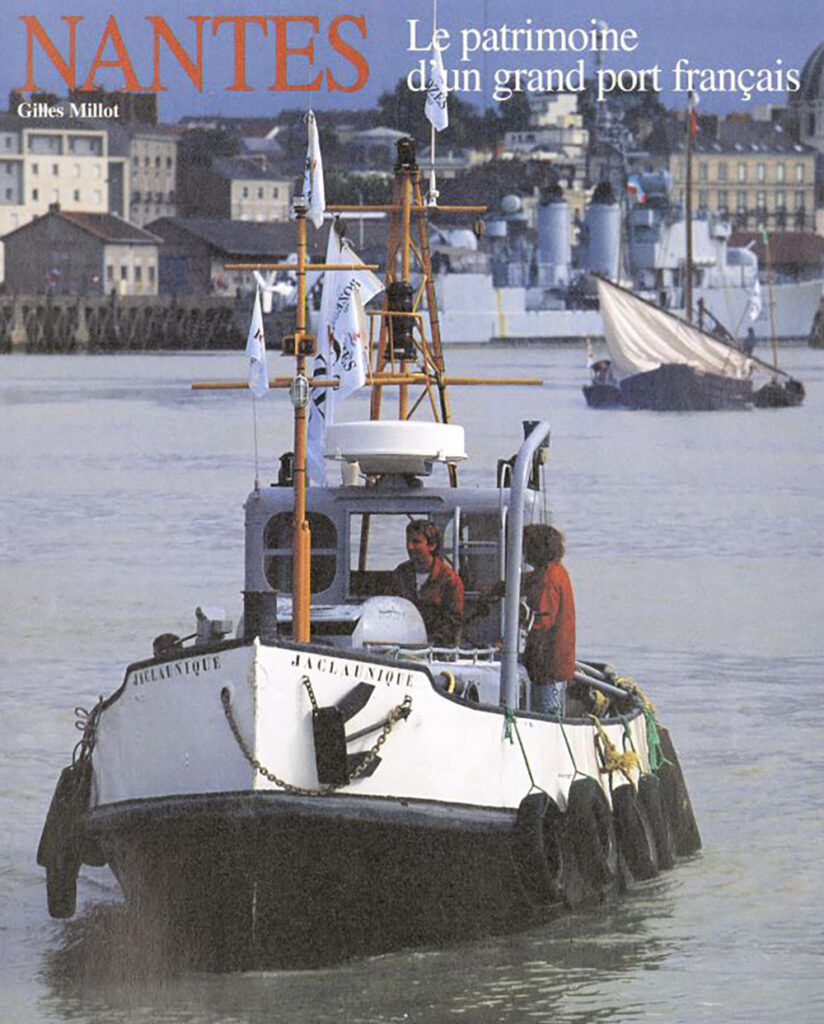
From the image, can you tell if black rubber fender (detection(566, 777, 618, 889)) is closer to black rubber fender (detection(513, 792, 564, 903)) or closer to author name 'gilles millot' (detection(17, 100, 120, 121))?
black rubber fender (detection(513, 792, 564, 903))

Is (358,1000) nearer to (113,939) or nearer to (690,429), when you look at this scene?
(113,939)

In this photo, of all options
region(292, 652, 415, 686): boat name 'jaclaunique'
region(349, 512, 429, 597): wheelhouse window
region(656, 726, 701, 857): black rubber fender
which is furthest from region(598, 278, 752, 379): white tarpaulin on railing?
region(292, 652, 415, 686): boat name 'jaclaunique'

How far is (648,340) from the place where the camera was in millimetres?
108312

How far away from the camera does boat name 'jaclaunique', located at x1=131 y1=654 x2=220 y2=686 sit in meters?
14.1

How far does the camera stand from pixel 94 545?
4528 centimetres

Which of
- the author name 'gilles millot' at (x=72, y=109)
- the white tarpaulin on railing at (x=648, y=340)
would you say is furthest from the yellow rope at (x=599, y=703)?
the white tarpaulin on railing at (x=648, y=340)

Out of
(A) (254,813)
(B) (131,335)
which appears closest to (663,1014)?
(A) (254,813)

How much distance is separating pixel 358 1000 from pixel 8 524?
3589 cm

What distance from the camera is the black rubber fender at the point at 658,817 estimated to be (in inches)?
688

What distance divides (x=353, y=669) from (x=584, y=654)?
55.7 feet

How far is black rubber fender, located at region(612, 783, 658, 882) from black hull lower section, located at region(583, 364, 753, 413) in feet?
293

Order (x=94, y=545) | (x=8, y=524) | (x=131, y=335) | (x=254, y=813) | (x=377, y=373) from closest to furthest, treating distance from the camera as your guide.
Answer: (x=254, y=813)
(x=377, y=373)
(x=94, y=545)
(x=8, y=524)
(x=131, y=335)

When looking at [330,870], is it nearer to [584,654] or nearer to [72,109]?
[584,654]

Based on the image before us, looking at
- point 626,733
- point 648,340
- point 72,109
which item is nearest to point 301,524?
point 626,733
